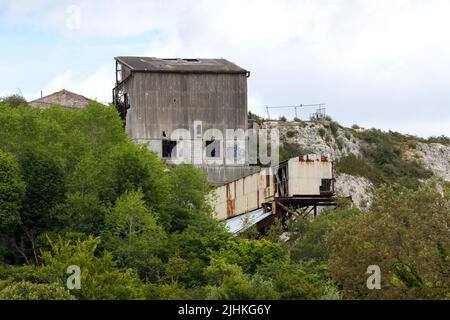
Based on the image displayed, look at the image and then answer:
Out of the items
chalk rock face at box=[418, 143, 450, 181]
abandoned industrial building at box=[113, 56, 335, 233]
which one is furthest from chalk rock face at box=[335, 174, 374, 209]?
abandoned industrial building at box=[113, 56, 335, 233]

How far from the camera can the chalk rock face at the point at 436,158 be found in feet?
379

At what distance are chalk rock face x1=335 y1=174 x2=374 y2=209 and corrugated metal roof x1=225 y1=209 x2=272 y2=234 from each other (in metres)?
30.5

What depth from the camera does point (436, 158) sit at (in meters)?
118

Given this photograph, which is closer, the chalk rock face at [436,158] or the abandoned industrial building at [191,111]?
the abandoned industrial building at [191,111]

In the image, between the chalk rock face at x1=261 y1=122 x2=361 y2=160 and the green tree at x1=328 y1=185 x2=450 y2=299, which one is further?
the chalk rock face at x1=261 y1=122 x2=361 y2=160

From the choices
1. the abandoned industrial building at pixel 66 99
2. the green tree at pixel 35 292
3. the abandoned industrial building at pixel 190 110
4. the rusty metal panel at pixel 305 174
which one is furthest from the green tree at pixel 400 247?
the abandoned industrial building at pixel 66 99

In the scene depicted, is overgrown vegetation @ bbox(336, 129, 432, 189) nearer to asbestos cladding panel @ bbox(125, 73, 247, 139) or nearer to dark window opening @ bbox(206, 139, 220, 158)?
asbestos cladding panel @ bbox(125, 73, 247, 139)

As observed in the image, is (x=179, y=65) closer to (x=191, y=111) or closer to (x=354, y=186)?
(x=191, y=111)

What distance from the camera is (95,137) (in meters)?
70.2

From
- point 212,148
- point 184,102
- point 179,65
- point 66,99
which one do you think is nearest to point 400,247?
point 212,148

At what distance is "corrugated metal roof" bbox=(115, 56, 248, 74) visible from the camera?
87875 mm

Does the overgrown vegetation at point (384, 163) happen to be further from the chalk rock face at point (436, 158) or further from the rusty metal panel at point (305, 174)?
the rusty metal panel at point (305, 174)

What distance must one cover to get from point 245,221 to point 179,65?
25731 mm

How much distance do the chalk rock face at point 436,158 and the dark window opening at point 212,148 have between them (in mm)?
33088
